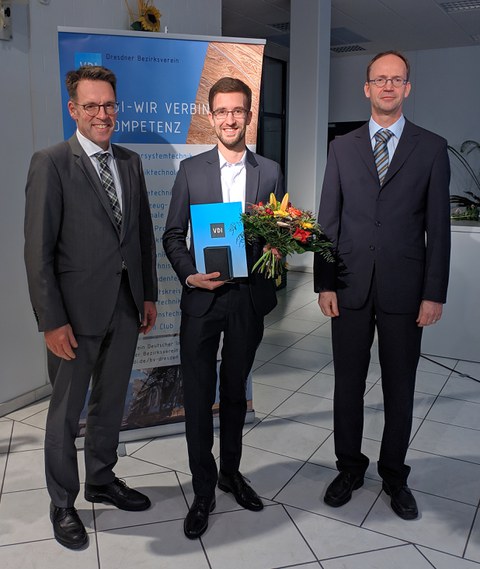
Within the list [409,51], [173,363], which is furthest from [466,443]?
[409,51]

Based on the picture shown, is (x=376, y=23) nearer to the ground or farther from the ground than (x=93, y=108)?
farther from the ground

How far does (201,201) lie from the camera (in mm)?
2281

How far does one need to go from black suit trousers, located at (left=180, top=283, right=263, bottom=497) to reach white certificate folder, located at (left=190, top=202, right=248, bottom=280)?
0.31 ft

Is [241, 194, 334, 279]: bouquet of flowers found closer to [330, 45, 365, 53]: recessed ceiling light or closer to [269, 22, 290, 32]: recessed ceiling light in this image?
[269, 22, 290, 32]: recessed ceiling light

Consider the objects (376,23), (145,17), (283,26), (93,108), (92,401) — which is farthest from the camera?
(283,26)

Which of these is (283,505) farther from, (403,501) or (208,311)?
(208,311)

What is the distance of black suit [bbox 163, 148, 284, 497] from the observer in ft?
7.46

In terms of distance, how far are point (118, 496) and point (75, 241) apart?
3.88 feet

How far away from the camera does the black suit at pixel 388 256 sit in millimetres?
2291

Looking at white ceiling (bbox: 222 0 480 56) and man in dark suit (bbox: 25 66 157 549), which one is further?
white ceiling (bbox: 222 0 480 56)

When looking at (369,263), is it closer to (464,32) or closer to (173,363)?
(173,363)

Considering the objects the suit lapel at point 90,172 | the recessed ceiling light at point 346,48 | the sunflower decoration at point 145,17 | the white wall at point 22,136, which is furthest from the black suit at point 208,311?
the recessed ceiling light at point 346,48

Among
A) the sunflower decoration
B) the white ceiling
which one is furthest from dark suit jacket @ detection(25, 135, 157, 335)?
the white ceiling

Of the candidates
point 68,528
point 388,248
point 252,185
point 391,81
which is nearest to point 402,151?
point 391,81
